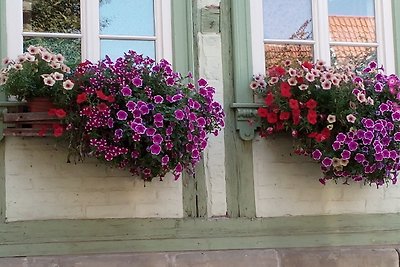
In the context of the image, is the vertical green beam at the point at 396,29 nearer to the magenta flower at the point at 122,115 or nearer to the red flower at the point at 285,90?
the red flower at the point at 285,90

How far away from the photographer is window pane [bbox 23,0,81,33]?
4469 mm

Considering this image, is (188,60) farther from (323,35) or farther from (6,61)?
(6,61)

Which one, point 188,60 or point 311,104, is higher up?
point 188,60

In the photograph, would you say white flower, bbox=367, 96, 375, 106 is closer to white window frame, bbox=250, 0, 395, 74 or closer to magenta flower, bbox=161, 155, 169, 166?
white window frame, bbox=250, 0, 395, 74

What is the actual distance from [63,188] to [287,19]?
6.70ft

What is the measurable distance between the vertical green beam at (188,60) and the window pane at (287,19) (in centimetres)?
60

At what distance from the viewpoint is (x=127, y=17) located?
4.65m

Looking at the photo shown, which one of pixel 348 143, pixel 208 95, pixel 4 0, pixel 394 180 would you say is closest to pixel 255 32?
pixel 208 95

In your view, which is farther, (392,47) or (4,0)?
(392,47)

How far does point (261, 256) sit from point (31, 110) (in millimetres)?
1808

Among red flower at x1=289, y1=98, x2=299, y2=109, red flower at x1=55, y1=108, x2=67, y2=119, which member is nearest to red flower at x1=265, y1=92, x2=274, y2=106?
red flower at x1=289, y1=98, x2=299, y2=109

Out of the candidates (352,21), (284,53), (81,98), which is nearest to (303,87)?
Answer: (284,53)

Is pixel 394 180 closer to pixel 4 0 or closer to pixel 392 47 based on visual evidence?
pixel 392 47

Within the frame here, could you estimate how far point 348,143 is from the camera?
171 inches
